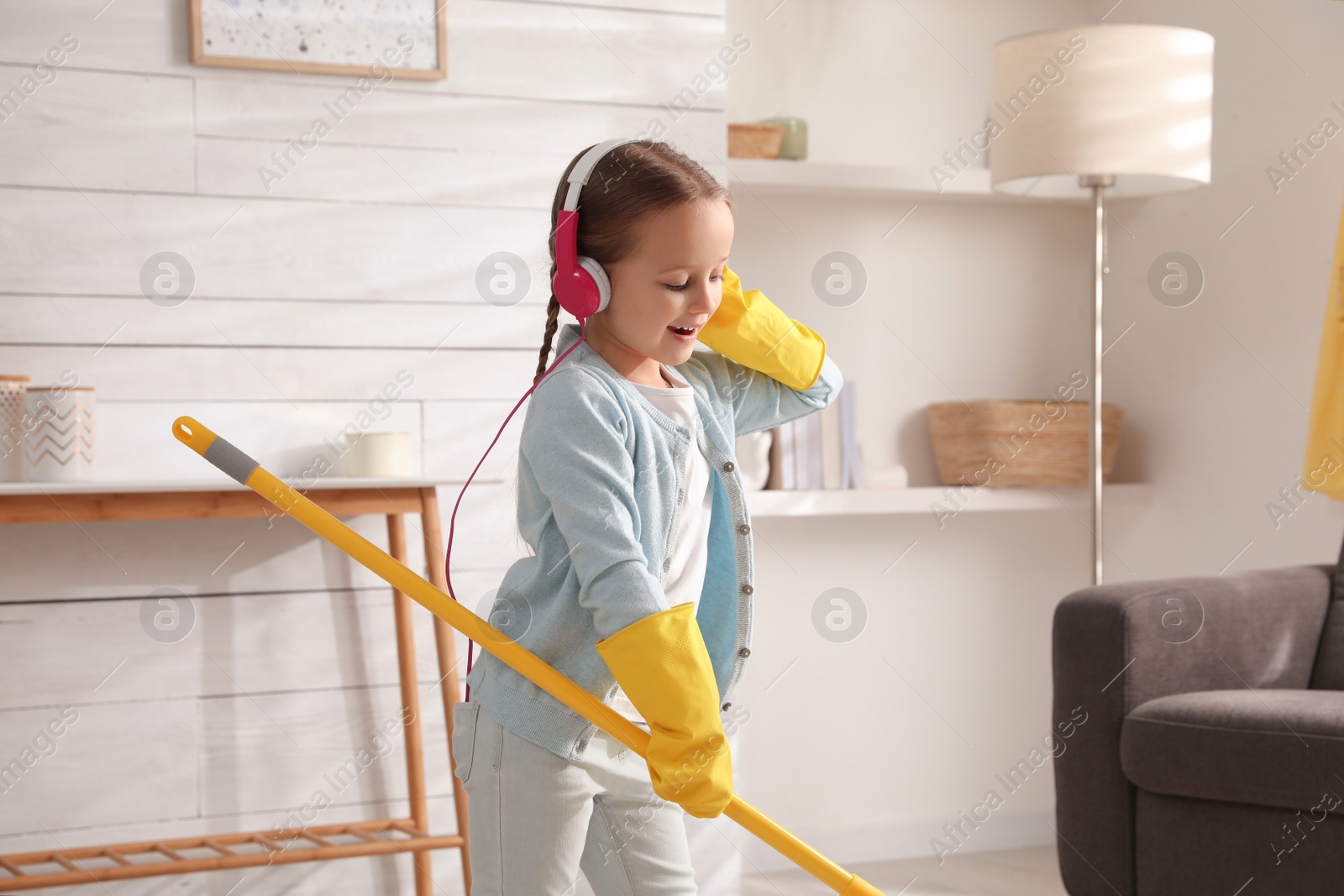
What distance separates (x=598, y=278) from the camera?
109cm

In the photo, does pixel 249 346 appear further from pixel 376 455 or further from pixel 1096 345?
pixel 1096 345

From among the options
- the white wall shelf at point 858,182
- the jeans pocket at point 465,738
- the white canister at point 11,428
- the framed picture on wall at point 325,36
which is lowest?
the jeans pocket at point 465,738

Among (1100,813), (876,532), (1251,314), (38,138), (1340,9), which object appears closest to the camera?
(1100,813)

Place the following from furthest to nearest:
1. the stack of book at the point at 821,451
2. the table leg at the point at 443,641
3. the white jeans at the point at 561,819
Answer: the stack of book at the point at 821,451
the table leg at the point at 443,641
the white jeans at the point at 561,819

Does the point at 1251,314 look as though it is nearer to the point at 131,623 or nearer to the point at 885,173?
the point at 885,173

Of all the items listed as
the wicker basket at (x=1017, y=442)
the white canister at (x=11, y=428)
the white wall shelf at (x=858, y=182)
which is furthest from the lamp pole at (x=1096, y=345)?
the white canister at (x=11, y=428)

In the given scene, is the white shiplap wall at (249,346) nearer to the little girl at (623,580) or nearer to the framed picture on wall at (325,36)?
the framed picture on wall at (325,36)

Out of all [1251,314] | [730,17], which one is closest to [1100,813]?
[1251,314]

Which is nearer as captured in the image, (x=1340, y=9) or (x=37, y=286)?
(x=37, y=286)

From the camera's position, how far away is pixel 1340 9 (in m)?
2.31

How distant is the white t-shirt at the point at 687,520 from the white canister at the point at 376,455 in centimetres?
95

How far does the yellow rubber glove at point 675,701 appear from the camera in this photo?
0.98 m

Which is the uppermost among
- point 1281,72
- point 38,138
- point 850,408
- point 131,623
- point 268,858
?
point 1281,72

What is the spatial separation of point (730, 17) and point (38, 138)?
4.45 ft
